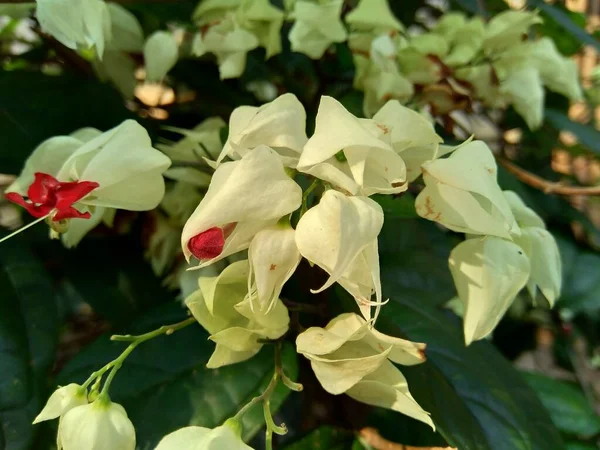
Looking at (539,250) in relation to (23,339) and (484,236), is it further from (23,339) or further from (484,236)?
(23,339)

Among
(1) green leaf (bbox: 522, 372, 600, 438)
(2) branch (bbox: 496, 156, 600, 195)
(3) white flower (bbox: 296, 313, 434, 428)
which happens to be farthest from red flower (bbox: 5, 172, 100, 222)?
(1) green leaf (bbox: 522, 372, 600, 438)

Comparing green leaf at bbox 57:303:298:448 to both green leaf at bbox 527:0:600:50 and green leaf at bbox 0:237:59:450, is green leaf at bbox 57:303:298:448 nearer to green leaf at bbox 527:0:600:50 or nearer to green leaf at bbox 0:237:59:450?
green leaf at bbox 0:237:59:450

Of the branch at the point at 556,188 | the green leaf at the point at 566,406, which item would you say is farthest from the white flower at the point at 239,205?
the green leaf at the point at 566,406

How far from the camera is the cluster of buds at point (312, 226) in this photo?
21cm

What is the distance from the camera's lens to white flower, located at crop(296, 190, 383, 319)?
0.65ft

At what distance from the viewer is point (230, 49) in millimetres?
371

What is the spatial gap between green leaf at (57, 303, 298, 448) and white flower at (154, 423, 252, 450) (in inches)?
1.8

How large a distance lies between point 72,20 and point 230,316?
16 centimetres

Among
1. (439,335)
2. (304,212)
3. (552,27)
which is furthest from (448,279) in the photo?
(552,27)

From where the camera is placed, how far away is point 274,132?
232 mm

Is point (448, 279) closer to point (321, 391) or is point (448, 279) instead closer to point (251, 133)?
point (321, 391)

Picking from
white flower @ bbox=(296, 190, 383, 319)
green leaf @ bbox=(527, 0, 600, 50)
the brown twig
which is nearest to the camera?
white flower @ bbox=(296, 190, 383, 319)

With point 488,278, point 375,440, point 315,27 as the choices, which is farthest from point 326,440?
point 315,27

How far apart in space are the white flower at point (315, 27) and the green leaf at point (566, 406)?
326 mm
